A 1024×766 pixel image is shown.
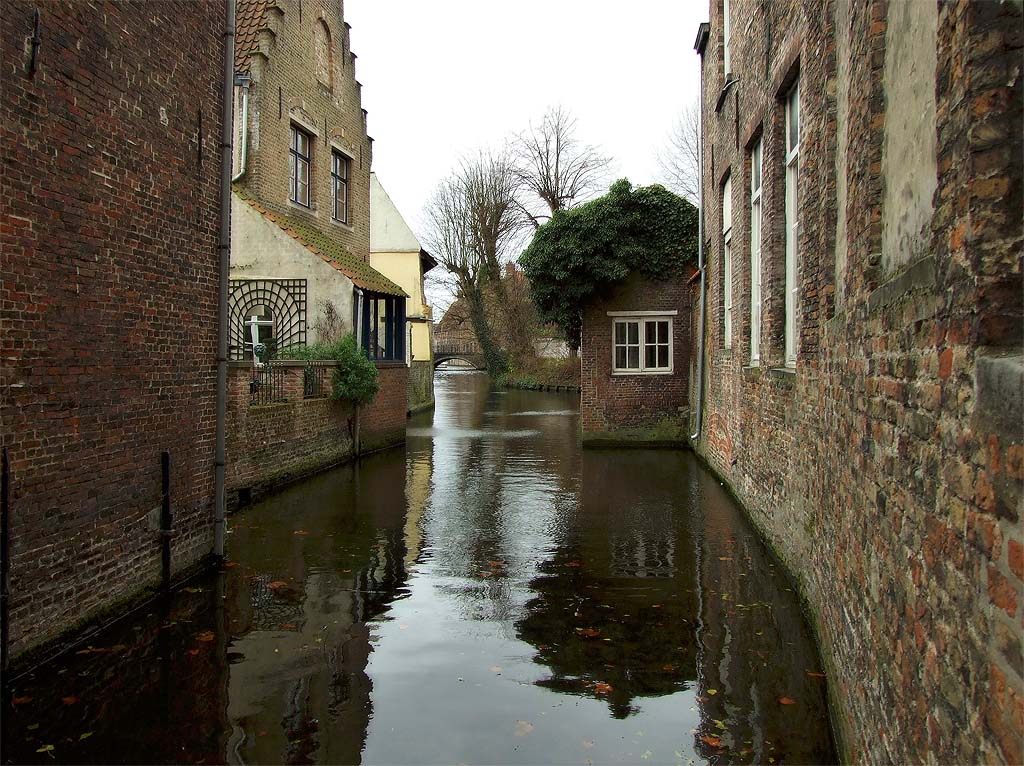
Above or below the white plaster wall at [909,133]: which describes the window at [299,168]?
above

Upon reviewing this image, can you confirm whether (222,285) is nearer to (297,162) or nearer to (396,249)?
(297,162)

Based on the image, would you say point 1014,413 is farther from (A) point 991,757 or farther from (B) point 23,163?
(B) point 23,163

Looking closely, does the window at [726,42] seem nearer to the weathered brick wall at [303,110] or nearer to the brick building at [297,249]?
the brick building at [297,249]

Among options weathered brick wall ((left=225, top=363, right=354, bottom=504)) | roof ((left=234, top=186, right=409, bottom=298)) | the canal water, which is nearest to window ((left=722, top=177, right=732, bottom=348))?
the canal water

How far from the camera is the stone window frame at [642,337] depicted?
1830cm

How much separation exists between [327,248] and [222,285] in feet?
31.2

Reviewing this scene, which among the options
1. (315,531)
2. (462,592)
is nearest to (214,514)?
(315,531)

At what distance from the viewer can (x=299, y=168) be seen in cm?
1761

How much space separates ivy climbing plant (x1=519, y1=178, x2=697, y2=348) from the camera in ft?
58.5

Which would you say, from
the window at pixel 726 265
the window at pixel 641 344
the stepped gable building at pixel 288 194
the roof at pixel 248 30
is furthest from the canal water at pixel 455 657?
the roof at pixel 248 30

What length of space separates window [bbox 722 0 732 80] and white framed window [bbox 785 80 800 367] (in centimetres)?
506

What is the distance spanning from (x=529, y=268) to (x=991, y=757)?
1721cm

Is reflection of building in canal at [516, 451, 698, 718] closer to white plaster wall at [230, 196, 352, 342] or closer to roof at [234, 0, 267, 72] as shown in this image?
white plaster wall at [230, 196, 352, 342]

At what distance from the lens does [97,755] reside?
412 cm
